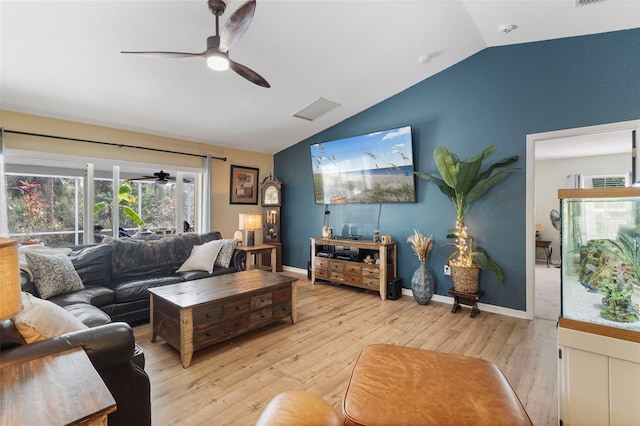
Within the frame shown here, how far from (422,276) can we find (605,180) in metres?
6.03

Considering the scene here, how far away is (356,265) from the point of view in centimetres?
455

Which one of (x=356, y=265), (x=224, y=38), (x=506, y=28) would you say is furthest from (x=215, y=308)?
(x=506, y=28)

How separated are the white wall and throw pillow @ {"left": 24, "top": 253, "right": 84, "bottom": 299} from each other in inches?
348

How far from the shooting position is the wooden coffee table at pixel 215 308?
7.82 ft

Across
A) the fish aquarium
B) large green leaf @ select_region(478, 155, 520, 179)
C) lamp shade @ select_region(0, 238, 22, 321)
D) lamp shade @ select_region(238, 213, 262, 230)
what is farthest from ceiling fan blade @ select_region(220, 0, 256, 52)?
lamp shade @ select_region(238, 213, 262, 230)

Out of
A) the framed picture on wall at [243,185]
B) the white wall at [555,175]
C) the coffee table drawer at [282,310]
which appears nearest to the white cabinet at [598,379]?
the coffee table drawer at [282,310]

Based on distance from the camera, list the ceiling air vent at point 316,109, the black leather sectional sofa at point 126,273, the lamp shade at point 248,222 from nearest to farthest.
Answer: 1. the black leather sectional sofa at point 126,273
2. the ceiling air vent at point 316,109
3. the lamp shade at point 248,222

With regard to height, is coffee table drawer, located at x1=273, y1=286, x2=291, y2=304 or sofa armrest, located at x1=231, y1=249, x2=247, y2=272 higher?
sofa armrest, located at x1=231, y1=249, x2=247, y2=272

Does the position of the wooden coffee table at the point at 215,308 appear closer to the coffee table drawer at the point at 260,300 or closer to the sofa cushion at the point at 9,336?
the coffee table drawer at the point at 260,300

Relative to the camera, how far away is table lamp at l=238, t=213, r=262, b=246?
16.7 ft

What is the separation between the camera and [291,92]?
3.96 m

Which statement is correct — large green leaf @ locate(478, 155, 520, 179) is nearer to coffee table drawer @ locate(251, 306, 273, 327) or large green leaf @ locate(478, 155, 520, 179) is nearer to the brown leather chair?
the brown leather chair

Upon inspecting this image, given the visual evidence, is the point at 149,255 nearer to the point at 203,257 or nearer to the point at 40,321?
the point at 203,257

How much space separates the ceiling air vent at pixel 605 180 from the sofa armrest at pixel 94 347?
894 cm
